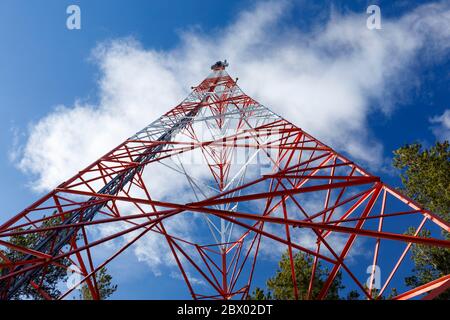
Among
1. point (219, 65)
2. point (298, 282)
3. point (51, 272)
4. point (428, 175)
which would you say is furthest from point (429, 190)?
point (51, 272)

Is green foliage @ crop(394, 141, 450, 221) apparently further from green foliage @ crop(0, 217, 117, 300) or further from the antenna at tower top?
green foliage @ crop(0, 217, 117, 300)

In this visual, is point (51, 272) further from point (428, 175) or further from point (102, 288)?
point (428, 175)

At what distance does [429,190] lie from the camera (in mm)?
14992

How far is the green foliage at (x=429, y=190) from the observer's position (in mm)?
14641

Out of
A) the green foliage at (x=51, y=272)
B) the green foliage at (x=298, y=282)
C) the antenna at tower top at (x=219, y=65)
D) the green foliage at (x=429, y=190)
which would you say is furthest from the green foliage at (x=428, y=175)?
the green foliage at (x=51, y=272)

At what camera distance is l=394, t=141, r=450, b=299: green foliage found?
48.0 feet

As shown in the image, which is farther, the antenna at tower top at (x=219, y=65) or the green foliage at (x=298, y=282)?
the antenna at tower top at (x=219, y=65)

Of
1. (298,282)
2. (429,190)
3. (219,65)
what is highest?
(219,65)

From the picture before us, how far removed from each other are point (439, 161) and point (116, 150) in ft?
52.1

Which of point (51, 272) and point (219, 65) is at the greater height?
point (219, 65)

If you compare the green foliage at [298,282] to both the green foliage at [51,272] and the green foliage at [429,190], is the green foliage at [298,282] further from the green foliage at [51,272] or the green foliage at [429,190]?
the green foliage at [51,272]

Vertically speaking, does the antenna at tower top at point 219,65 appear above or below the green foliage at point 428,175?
above
